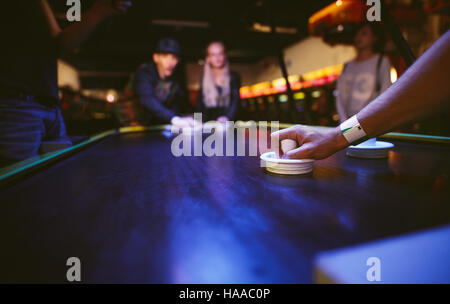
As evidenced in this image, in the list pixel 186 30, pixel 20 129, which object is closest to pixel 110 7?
pixel 20 129

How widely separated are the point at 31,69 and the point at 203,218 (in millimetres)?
1287

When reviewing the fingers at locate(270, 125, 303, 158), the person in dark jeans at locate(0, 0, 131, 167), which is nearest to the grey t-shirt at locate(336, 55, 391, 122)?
the fingers at locate(270, 125, 303, 158)

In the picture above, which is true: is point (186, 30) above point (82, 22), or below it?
above

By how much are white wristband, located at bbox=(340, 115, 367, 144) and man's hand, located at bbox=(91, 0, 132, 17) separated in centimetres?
109

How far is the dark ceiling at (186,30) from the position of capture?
5633 millimetres

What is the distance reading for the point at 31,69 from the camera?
Result: 3.96ft

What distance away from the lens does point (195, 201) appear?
475 mm

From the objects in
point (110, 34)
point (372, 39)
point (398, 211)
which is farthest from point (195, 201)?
point (110, 34)

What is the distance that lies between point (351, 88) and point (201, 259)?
2766mm

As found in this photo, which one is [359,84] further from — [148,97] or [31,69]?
[31,69]

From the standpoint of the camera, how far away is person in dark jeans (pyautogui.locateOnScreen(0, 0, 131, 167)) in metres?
1.10

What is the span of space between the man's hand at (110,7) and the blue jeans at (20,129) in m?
0.54

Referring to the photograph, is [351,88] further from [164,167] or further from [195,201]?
[195,201]

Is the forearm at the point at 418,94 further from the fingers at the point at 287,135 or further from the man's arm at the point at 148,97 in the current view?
the man's arm at the point at 148,97
